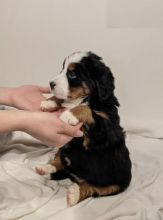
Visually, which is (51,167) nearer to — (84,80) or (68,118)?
(68,118)

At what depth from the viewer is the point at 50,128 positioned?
121 cm

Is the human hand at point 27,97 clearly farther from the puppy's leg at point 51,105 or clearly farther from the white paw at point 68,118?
the white paw at point 68,118

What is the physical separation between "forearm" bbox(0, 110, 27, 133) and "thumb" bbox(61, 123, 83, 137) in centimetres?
15

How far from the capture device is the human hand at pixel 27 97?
1521 millimetres

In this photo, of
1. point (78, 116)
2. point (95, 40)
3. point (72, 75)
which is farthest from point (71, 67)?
point (95, 40)

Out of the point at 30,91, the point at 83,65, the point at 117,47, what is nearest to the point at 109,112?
the point at 83,65

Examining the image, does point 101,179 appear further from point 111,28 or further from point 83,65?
point 111,28

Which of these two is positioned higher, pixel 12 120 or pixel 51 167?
pixel 12 120

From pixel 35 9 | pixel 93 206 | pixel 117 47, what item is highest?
pixel 35 9

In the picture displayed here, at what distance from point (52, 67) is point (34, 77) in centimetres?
13

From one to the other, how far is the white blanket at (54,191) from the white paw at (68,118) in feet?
0.92

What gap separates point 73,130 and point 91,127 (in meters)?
0.06

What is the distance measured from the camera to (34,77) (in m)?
2.03

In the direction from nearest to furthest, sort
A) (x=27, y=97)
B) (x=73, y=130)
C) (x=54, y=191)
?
(x=73, y=130)
(x=54, y=191)
(x=27, y=97)
